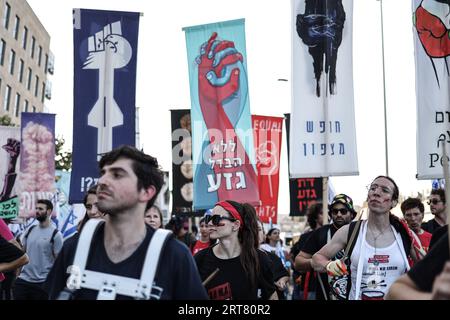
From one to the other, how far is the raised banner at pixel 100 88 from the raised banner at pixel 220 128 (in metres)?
1.53

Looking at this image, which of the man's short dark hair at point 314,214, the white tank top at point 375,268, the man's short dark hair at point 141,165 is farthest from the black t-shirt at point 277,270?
the man's short dark hair at point 314,214

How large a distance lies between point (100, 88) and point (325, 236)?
4.83m

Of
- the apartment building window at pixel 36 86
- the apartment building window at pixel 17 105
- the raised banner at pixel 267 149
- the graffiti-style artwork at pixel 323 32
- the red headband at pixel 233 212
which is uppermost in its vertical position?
the apartment building window at pixel 36 86

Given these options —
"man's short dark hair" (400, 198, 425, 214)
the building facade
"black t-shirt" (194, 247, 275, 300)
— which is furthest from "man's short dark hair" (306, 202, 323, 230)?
→ the building facade

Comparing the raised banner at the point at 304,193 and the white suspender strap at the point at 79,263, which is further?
the raised banner at the point at 304,193

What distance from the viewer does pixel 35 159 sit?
49.1ft

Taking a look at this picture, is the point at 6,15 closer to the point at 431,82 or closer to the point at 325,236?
the point at 431,82

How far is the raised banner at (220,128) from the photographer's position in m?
11.7

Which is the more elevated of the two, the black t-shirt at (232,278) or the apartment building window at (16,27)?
the apartment building window at (16,27)

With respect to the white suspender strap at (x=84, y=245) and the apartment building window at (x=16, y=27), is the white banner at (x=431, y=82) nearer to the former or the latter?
the white suspender strap at (x=84, y=245)

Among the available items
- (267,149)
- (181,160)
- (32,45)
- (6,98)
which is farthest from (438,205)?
(32,45)

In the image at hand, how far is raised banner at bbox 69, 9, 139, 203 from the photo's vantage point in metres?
10.2

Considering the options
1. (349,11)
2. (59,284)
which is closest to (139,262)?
(59,284)

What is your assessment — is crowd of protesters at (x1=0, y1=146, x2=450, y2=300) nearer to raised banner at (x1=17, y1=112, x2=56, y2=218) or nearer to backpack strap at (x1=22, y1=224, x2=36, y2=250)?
backpack strap at (x1=22, y1=224, x2=36, y2=250)
